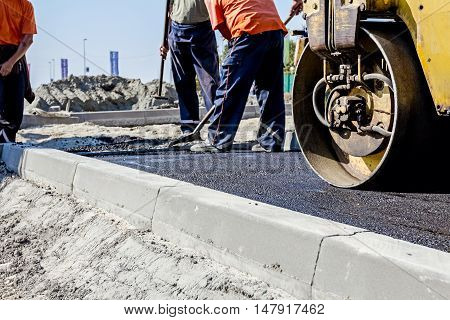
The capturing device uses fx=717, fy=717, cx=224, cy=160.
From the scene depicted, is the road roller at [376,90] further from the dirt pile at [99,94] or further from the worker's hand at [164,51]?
the dirt pile at [99,94]

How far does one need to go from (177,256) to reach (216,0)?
3503 millimetres

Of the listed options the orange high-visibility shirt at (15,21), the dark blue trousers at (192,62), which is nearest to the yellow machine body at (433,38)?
the dark blue trousers at (192,62)

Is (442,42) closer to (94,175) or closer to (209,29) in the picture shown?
(94,175)

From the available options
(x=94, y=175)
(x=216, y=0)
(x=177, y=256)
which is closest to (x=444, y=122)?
(x=177, y=256)

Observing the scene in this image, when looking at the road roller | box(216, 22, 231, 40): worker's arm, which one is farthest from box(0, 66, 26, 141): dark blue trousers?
the road roller

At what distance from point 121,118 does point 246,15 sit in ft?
27.1

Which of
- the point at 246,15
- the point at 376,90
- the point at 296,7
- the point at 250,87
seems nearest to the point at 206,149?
the point at 250,87

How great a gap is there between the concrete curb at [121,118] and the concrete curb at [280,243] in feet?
30.7

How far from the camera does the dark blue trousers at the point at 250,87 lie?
6.25 meters

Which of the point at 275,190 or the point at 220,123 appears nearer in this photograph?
the point at 275,190

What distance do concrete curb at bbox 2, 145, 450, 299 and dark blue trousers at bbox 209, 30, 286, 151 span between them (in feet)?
6.71

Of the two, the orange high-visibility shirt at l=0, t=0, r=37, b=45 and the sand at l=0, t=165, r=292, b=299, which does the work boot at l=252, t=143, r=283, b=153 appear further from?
the orange high-visibility shirt at l=0, t=0, r=37, b=45

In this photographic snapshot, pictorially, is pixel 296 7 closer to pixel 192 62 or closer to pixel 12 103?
pixel 192 62

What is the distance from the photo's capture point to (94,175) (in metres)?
4.59
